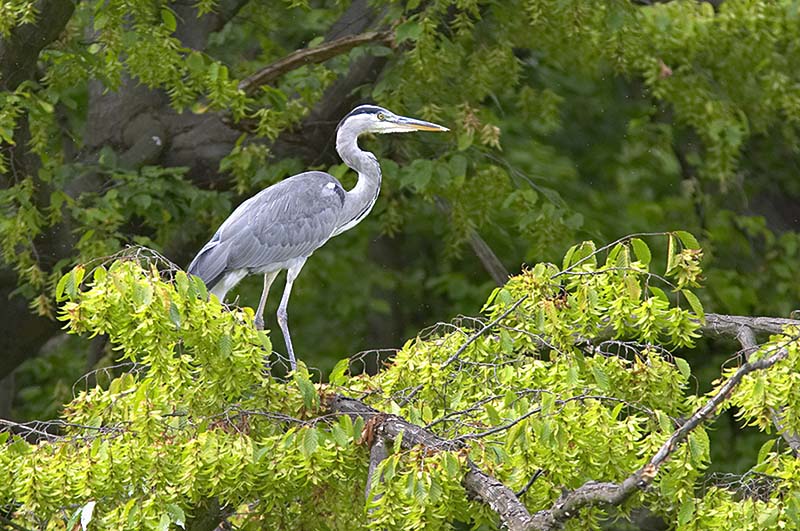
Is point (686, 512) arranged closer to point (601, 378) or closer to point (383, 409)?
point (601, 378)

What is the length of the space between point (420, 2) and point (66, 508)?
141 inches

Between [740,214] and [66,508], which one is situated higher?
[66,508]

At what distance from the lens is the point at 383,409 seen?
398 centimetres

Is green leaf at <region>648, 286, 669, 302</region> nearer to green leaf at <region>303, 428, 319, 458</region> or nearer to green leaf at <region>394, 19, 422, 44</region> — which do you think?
green leaf at <region>303, 428, 319, 458</region>

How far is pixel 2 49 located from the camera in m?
5.65

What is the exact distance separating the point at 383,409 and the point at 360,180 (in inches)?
91.7

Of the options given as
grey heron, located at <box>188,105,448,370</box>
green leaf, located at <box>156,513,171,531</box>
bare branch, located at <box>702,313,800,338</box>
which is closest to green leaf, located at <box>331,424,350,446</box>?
green leaf, located at <box>156,513,171,531</box>

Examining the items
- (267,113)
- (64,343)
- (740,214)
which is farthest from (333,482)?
(740,214)

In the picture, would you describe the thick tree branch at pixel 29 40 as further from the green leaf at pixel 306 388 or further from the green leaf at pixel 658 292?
the green leaf at pixel 658 292

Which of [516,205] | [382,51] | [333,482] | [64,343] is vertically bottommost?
[64,343]

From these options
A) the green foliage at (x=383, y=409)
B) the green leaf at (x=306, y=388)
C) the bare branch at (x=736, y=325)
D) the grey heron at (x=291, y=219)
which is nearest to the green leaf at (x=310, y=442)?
the green foliage at (x=383, y=409)

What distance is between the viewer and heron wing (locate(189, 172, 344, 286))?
5.49 m

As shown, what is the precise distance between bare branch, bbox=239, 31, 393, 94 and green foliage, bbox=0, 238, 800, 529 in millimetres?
2664

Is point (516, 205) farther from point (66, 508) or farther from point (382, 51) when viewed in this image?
point (66, 508)
